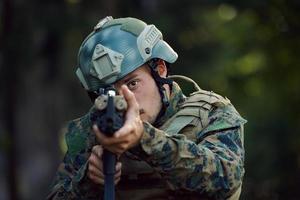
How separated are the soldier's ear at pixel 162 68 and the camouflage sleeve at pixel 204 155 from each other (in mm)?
283

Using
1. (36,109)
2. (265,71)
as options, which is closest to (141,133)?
(265,71)

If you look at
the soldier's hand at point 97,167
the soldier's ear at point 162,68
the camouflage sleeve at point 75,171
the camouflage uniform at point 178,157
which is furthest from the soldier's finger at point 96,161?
the soldier's ear at point 162,68

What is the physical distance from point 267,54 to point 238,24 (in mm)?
7570

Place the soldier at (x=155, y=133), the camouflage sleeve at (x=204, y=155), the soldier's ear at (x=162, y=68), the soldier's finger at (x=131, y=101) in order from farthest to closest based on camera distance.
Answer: the soldier's ear at (x=162, y=68), the soldier at (x=155, y=133), the camouflage sleeve at (x=204, y=155), the soldier's finger at (x=131, y=101)

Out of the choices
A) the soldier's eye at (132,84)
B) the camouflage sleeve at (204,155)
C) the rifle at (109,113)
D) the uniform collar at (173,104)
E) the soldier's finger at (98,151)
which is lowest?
the camouflage sleeve at (204,155)

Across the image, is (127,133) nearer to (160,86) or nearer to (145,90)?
(145,90)

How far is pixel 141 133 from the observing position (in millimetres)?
5766

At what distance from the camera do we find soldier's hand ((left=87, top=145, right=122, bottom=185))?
6043 millimetres

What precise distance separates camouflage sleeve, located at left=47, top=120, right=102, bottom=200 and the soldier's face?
371 millimetres

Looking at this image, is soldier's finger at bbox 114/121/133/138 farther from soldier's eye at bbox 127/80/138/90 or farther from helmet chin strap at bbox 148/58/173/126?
helmet chin strap at bbox 148/58/173/126

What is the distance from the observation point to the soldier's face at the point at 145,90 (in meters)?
6.27

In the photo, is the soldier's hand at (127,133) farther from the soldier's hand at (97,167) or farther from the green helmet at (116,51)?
the green helmet at (116,51)

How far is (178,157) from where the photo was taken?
5.96 m

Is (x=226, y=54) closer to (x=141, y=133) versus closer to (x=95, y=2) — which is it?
(x=95, y=2)
